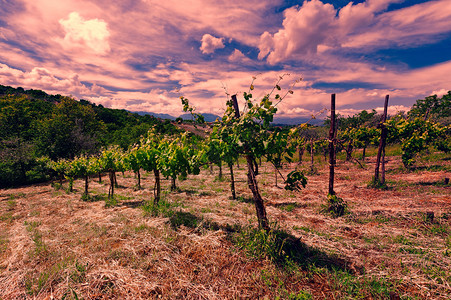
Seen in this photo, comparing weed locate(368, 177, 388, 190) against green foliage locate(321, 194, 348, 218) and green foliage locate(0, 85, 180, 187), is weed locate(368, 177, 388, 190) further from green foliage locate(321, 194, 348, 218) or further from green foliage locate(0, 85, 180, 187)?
green foliage locate(0, 85, 180, 187)

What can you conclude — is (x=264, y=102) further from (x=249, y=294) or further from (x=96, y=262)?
(x=96, y=262)

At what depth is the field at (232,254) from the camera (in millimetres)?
3270

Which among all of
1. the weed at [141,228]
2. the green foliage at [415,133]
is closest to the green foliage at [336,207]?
the weed at [141,228]

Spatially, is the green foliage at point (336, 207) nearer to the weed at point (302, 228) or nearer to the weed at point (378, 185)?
the weed at point (302, 228)

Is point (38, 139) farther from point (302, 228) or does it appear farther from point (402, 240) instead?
point (402, 240)

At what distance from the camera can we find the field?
10.7 ft

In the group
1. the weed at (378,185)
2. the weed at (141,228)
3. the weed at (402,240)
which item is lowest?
the weed at (141,228)

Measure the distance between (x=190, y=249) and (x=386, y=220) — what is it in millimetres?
6169

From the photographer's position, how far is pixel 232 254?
13.8 feet

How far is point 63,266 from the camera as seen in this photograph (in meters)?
3.96

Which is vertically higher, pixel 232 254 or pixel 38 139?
pixel 38 139

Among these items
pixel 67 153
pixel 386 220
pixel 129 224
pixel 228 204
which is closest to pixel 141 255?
pixel 129 224

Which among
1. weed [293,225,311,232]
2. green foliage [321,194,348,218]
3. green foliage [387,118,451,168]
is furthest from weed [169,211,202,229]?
green foliage [387,118,451,168]

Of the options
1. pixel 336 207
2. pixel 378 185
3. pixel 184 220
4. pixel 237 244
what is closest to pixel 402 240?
pixel 336 207
